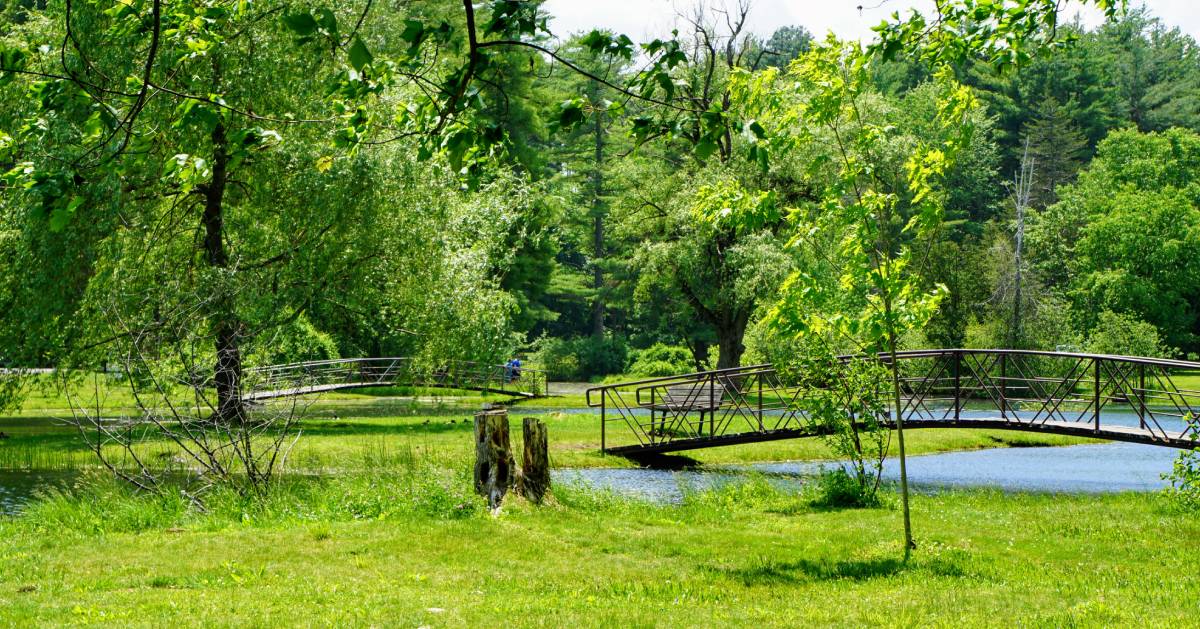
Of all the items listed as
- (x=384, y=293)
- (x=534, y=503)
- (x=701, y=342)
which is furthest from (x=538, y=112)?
(x=534, y=503)

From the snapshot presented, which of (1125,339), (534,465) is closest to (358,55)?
(534,465)

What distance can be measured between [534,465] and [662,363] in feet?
113

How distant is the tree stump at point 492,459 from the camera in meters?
12.8

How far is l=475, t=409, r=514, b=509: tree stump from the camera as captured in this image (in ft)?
41.8

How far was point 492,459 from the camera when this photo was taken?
41.9 ft

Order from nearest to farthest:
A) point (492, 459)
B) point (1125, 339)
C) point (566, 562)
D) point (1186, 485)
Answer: point (566, 562) → point (492, 459) → point (1186, 485) → point (1125, 339)

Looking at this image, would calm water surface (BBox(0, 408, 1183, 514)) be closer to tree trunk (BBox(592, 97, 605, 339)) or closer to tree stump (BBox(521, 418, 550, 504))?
tree stump (BBox(521, 418, 550, 504))

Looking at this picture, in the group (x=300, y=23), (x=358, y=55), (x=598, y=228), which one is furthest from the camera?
(x=598, y=228)

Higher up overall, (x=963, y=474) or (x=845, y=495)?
(x=845, y=495)

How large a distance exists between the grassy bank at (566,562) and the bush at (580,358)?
127 ft

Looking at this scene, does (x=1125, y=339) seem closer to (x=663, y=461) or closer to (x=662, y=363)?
(x=662, y=363)

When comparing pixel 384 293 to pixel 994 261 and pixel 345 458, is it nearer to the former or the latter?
pixel 345 458

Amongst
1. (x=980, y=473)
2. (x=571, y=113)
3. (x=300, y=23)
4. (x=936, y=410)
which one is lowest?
(x=980, y=473)

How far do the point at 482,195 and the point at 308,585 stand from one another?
22637 millimetres
